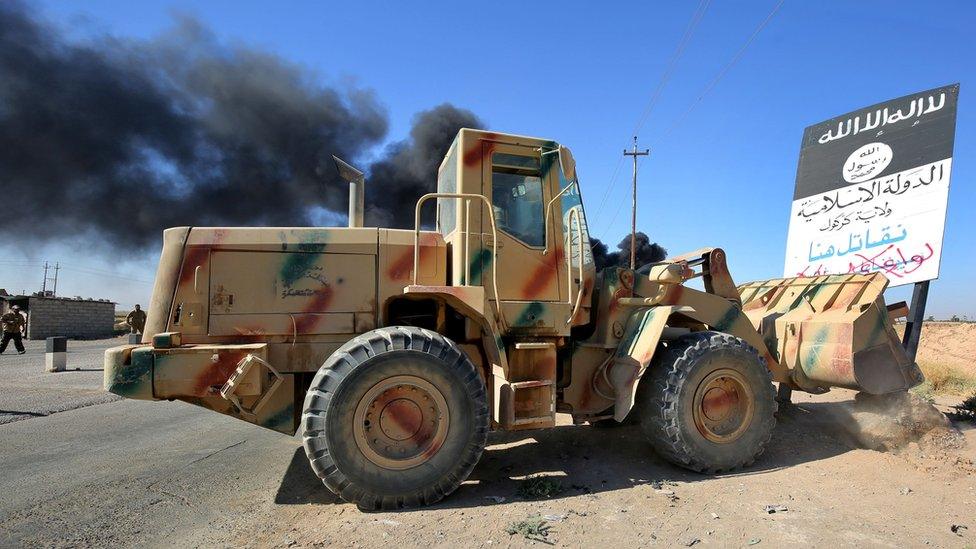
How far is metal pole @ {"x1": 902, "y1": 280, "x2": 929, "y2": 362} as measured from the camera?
258 inches

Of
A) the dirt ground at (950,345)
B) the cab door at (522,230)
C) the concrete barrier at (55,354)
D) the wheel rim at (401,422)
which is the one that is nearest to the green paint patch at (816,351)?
the cab door at (522,230)

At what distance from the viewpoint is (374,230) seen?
15.3 ft

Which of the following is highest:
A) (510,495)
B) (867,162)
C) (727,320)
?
(867,162)

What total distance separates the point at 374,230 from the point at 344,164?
1.10m

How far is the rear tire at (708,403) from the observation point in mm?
4707

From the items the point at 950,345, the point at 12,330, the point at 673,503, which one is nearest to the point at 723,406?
the point at 673,503

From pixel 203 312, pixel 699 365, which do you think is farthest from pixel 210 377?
pixel 699 365

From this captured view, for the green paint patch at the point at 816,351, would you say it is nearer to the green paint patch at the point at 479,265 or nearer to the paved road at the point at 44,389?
the green paint patch at the point at 479,265

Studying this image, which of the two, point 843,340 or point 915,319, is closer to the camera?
point 843,340

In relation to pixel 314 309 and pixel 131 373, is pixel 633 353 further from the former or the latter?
pixel 131 373

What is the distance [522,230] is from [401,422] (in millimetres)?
1858

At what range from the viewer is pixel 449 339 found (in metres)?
4.44

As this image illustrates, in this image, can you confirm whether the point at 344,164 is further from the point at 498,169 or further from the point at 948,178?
the point at 948,178

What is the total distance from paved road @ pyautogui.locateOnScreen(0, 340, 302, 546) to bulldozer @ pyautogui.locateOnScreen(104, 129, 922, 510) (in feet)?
2.47
